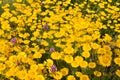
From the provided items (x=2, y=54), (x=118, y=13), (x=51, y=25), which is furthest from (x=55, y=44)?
(x=118, y=13)

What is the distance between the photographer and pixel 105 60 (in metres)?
3.28

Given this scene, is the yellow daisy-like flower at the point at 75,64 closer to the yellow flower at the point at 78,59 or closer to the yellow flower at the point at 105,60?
the yellow flower at the point at 78,59

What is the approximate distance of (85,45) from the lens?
3500 mm

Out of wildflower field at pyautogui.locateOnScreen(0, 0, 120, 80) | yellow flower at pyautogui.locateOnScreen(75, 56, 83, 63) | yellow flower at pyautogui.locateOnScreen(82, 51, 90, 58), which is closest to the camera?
wildflower field at pyautogui.locateOnScreen(0, 0, 120, 80)

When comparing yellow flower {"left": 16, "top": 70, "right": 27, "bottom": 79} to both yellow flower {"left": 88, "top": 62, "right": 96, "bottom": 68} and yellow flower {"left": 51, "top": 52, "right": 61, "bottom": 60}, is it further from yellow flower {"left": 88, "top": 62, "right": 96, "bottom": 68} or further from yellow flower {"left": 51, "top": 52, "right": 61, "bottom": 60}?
yellow flower {"left": 88, "top": 62, "right": 96, "bottom": 68}

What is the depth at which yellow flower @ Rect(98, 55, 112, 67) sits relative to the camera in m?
3.24

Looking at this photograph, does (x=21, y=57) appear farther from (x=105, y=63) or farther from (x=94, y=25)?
(x=94, y=25)

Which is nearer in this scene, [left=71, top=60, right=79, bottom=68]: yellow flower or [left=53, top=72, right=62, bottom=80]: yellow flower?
[left=53, top=72, right=62, bottom=80]: yellow flower

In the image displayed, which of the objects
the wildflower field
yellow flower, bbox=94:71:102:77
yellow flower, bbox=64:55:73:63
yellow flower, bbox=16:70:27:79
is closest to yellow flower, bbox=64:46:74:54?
the wildflower field

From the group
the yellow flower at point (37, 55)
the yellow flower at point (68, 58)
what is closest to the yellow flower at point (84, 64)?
the yellow flower at point (68, 58)

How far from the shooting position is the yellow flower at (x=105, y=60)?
128 inches

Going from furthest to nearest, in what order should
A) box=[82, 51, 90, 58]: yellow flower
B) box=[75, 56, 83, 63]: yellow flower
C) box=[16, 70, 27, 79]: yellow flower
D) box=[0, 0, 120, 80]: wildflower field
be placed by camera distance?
box=[82, 51, 90, 58]: yellow flower < box=[75, 56, 83, 63]: yellow flower < box=[0, 0, 120, 80]: wildflower field < box=[16, 70, 27, 79]: yellow flower

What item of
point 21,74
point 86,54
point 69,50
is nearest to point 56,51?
point 69,50

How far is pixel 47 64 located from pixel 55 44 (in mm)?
717
